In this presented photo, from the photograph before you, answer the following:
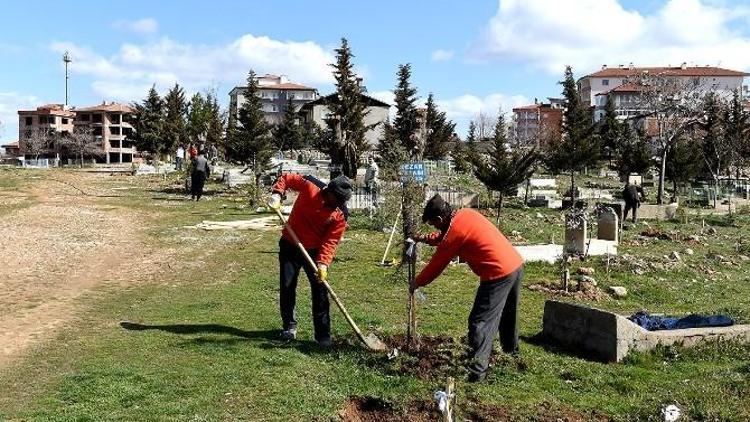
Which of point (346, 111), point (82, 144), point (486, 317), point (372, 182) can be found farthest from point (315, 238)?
point (82, 144)

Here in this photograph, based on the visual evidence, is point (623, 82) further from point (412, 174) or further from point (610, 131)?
point (412, 174)

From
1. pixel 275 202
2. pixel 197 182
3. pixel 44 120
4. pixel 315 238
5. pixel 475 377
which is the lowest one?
pixel 475 377

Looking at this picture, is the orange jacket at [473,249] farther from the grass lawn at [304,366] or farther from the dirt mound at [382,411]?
the dirt mound at [382,411]

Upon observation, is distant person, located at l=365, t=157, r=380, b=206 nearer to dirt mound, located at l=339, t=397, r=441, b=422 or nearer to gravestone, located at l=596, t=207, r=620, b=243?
gravestone, located at l=596, t=207, r=620, b=243

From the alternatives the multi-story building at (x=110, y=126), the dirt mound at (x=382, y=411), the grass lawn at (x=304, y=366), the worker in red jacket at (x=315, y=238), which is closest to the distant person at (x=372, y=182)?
the grass lawn at (x=304, y=366)

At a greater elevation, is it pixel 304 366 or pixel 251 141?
pixel 251 141

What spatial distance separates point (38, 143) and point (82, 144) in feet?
24.4

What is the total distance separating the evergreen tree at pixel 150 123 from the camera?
5056 cm

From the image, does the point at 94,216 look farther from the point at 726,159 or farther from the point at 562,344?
the point at 726,159

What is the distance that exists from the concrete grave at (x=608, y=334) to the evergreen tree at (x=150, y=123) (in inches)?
1752

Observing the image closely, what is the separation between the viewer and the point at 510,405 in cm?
628

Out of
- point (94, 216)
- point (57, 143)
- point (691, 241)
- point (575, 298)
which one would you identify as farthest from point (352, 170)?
point (57, 143)

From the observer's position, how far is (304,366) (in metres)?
7.14

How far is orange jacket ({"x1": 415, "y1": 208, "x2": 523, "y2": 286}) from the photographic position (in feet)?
22.3
